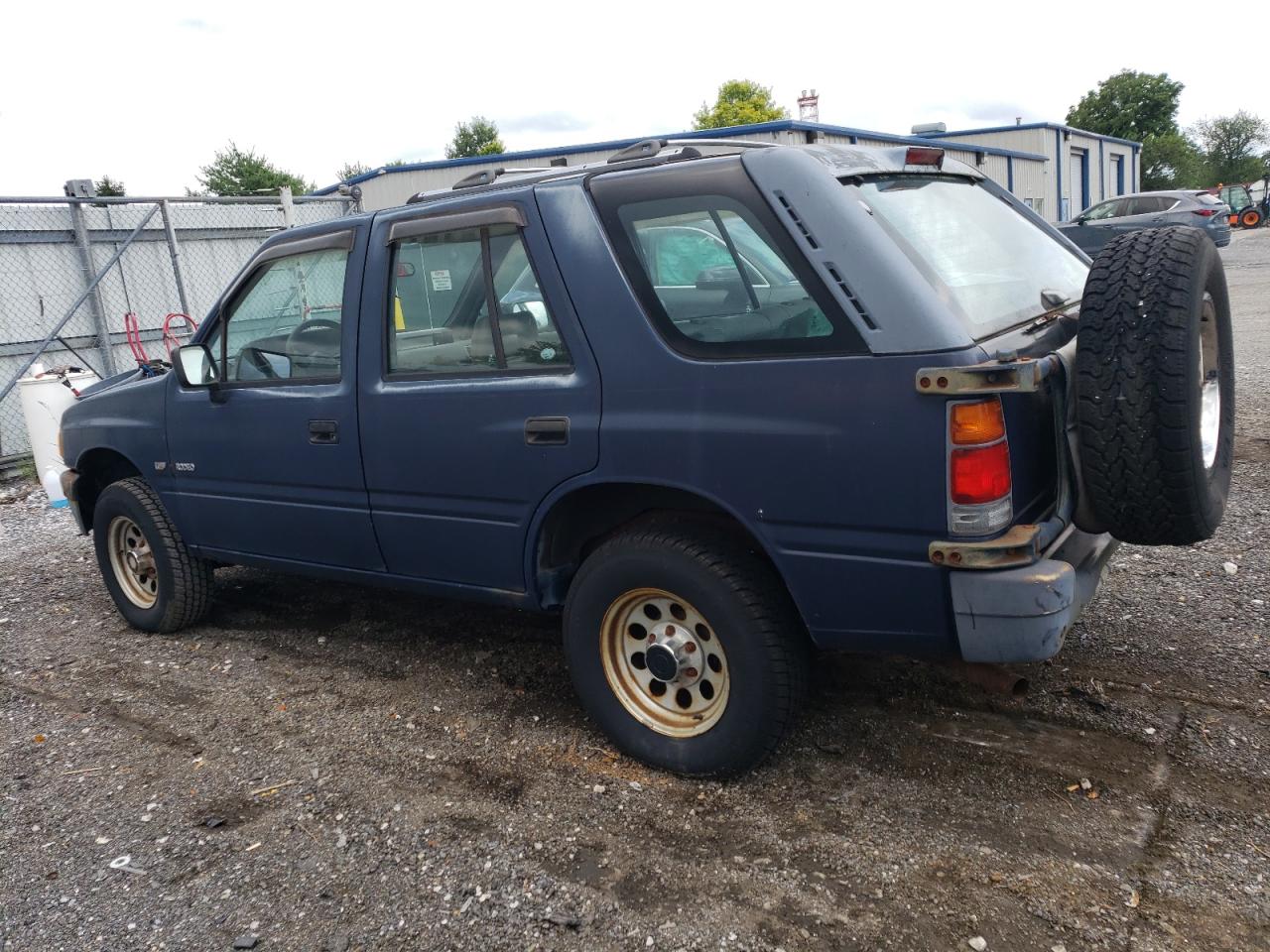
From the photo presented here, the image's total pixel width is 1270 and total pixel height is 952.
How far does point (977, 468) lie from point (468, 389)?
5.83 ft

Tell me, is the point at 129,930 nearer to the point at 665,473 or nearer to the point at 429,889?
the point at 429,889

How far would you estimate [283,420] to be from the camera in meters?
4.22

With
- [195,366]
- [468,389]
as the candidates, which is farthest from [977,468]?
[195,366]

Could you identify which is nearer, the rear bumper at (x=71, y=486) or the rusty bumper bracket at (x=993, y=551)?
the rusty bumper bracket at (x=993, y=551)

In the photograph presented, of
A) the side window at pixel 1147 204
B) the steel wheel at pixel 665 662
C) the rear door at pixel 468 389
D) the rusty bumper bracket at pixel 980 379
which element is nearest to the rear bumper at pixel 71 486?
the rear door at pixel 468 389

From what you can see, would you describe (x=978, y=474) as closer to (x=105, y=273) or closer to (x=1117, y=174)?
(x=105, y=273)

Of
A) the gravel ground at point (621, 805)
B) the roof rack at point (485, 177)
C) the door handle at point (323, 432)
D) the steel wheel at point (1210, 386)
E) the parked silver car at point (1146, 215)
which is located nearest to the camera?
the gravel ground at point (621, 805)

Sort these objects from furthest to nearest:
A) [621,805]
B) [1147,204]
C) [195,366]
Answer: [1147,204] → [195,366] → [621,805]

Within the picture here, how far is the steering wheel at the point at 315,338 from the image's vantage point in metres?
4.09

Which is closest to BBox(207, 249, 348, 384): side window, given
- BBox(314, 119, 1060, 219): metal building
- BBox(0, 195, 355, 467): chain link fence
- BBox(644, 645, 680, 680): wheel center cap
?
BBox(644, 645, 680, 680): wheel center cap

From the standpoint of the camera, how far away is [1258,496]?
5.76 metres

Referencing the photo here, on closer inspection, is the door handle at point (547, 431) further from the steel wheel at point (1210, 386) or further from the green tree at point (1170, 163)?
the green tree at point (1170, 163)

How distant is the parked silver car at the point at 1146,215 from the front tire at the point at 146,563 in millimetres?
20006

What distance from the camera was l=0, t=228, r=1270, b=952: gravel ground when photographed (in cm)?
273
